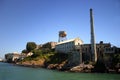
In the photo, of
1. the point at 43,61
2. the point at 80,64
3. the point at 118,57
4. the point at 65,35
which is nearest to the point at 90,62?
the point at 80,64

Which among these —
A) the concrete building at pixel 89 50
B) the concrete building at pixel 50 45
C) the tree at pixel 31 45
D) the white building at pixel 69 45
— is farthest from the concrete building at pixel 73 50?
the tree at pixel 31 45

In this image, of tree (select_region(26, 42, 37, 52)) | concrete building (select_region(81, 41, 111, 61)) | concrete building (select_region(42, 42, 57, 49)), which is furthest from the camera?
tree (select_region(26, 42, 37, 52))

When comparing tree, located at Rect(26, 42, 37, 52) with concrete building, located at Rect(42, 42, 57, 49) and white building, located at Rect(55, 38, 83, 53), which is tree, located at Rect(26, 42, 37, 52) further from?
white building, located at Rect(55, 38, 83, 53)

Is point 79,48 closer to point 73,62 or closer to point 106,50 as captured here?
point 73,62

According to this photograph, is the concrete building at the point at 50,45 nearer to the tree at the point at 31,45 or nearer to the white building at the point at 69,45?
the tree at the point at 31,45

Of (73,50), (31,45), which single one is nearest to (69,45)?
(73,50)

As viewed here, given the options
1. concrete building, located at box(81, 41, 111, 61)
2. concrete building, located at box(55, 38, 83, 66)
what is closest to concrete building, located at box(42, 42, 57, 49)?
concrete building, located at box(55, 38, 83, 66)

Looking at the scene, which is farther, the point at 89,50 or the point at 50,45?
the point at 50,45

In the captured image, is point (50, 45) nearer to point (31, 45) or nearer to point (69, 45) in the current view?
point (31, 45)

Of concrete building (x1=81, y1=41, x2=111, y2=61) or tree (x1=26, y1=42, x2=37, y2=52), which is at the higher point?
tree (x1=26, y1=42, x2=37, y2=52)

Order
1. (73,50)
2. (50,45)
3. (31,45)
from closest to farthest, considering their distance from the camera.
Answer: (73,50), (50,45), (31,45)

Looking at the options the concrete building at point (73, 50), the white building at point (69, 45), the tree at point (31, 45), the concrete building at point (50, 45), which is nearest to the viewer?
the concrete building at point (73, 50)

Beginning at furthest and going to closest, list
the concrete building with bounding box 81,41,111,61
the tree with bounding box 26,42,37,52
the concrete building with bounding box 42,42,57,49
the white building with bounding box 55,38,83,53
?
1. the tree with bounding box 26,42,37,52
2. the concrete building with bounding box 42,42,57,49
3. the white building with bounding box 55,38,83,53
4. the concrete building with bounding box 81,41,111,61

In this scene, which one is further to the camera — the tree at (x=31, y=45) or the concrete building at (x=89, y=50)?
the tree at (x=31, y=45)
